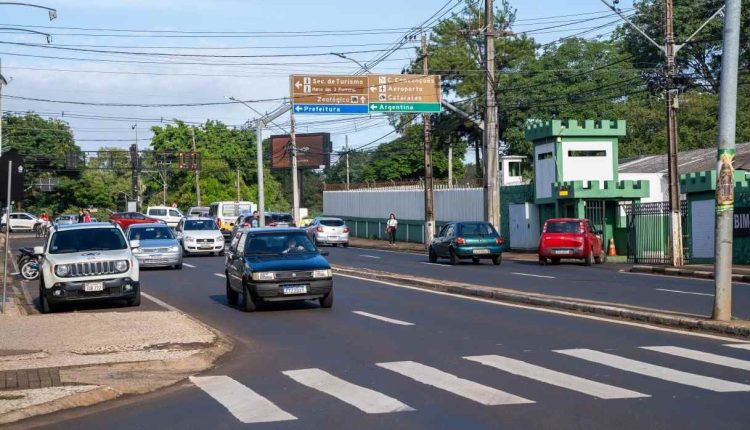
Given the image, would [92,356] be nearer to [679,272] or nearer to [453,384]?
[453,384]

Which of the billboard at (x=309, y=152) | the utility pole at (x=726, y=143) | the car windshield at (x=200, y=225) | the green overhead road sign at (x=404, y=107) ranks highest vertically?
the billboard at (x=309, y=152)

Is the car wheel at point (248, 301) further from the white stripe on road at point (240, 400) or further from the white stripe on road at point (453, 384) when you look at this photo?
the white stripe on road at point (240, 400)

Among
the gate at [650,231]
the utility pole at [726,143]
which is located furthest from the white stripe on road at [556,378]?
the gate at [650,231]

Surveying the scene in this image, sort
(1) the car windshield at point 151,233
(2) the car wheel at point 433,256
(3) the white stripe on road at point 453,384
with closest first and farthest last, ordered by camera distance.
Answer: (3) the white stripe on road at point 453,384
(1) the car windshield at point 151,233
(2) the car wheel at point 433,256

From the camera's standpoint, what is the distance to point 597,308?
60.4 feet

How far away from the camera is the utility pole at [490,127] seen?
4047 centimetres

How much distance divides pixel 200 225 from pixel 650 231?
18621mm

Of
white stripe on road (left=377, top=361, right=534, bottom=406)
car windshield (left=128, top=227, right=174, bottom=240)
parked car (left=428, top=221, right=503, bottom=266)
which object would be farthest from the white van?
white stripe on road (left=377, top=361, right=534, bottom=406)

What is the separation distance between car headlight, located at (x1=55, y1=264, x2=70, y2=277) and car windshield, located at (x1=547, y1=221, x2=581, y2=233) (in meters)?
20.8

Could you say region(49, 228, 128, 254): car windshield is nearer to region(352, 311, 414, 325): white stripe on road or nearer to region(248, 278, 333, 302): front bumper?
region(248, 278, 333, 302): front bumper

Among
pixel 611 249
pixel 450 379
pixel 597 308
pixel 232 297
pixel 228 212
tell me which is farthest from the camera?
pixel 228 212

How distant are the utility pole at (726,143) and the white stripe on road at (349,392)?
665 cm

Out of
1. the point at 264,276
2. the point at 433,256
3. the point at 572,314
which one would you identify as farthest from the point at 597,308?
the point at 433,256

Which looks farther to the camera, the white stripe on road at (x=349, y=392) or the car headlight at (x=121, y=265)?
the car headlight at (x=121, y=265)
